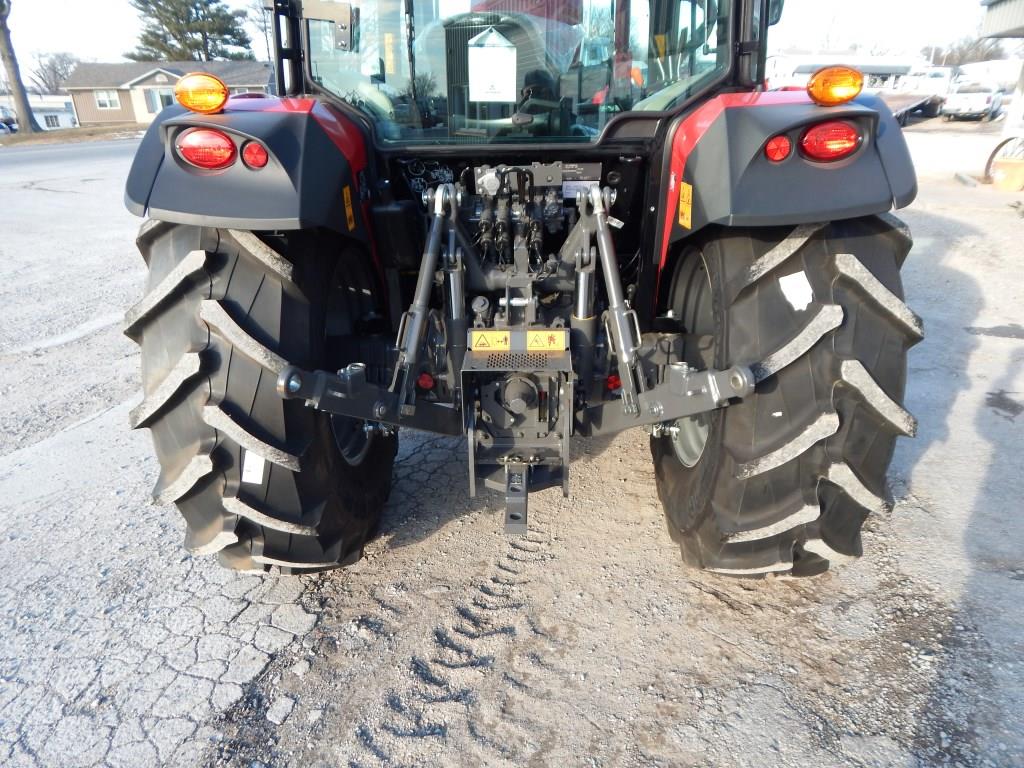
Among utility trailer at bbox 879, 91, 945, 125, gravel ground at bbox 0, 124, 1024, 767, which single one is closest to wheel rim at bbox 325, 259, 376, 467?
gravel ground at bbox 0, 124, 1024, 767

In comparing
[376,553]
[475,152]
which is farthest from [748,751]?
[475,152]

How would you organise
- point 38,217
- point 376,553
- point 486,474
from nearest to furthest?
point 486,474
point 376,553
point 38,217

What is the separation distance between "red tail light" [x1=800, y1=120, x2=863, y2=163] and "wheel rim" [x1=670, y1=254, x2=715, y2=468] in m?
0.47

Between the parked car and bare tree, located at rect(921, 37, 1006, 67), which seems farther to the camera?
bare tree, located at rect(921, 37, 1006, 67)

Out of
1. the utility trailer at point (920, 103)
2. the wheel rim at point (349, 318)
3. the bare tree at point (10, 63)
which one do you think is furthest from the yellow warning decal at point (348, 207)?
the bare tree at point (10, 63)

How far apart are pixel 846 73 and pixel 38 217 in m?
11.4

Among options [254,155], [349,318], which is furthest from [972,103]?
[254,155]

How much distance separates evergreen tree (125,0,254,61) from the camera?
41.3 meters

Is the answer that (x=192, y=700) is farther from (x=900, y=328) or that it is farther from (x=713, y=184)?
(x=900, y=328)

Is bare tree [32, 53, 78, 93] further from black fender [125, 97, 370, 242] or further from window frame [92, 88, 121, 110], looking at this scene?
black fender [125, 97, 370, 242]

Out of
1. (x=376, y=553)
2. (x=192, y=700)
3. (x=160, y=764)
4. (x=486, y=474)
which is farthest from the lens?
(x=376, y=553)

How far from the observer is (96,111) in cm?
5041

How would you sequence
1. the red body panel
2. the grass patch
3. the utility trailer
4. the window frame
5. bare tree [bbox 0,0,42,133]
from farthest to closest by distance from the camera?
the window frame
bare tree [bbox 0,0,42,133]
the grass patch
the utility trailer
the red body panel

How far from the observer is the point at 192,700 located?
2.06 metres
